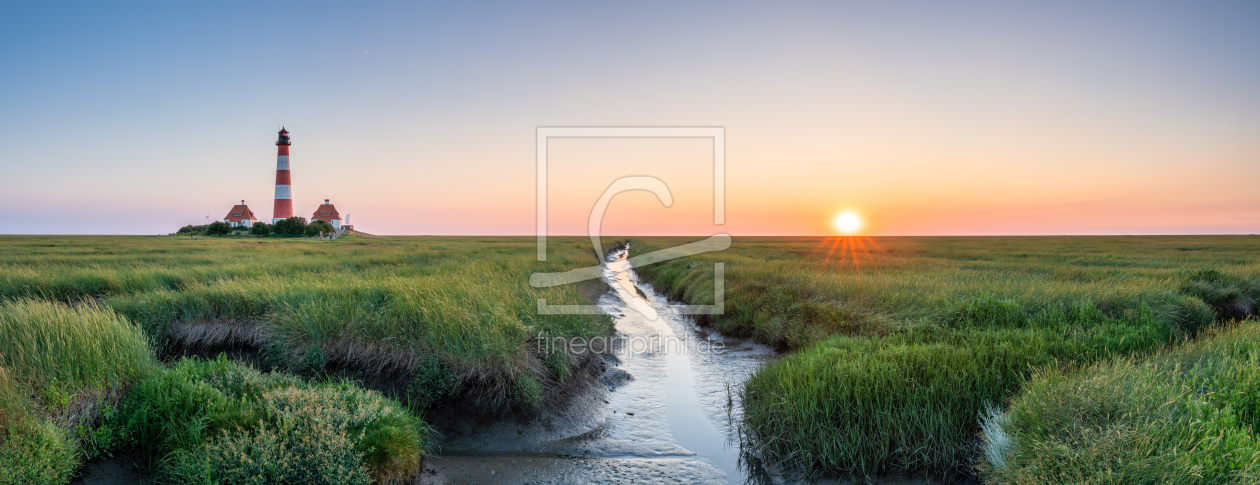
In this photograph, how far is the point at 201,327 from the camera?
9250 millimetres

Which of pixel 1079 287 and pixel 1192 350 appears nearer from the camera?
pixel 1192 350

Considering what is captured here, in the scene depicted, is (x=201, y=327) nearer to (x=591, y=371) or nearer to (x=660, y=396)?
(x=591, y=371)

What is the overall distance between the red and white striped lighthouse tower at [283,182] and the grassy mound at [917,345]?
68.2m

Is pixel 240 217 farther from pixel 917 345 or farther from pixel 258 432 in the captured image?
pixel 917 345

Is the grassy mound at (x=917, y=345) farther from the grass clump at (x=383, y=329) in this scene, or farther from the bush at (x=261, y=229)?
the bush at (x=261, y=229)

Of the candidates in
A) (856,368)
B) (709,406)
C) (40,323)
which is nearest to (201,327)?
(40,323)

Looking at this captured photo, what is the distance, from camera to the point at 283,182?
2667 inches

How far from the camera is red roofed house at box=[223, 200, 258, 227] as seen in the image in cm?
7691

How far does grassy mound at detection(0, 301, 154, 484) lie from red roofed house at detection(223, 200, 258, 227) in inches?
3345

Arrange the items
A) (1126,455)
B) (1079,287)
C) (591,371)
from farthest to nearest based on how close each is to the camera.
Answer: (1079,287) → (591,371) → (1126,455)

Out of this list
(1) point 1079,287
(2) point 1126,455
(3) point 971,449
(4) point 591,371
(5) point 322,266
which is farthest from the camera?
(5) point 322,266

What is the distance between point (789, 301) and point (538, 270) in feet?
35.1

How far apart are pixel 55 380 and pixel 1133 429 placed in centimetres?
995

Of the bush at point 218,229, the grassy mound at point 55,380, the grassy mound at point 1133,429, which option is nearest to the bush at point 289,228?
the bush at point 218,229
